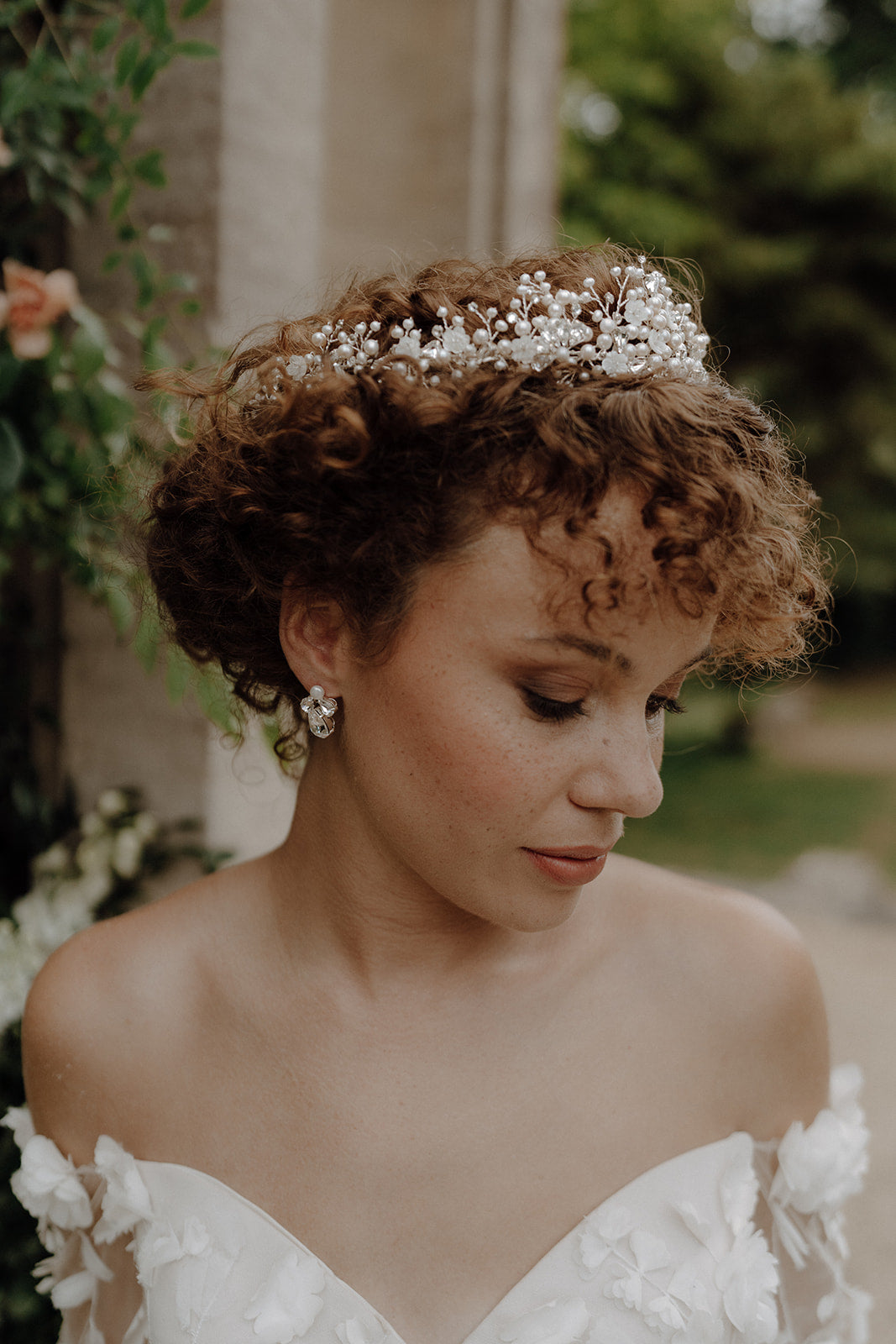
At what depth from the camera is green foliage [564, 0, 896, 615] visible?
10.1 m

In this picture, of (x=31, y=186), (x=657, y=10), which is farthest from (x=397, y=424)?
(x=657, y=10)

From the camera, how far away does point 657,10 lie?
905 cm

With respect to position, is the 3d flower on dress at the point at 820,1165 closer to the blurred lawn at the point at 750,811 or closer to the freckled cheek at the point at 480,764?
the freckled cheek at the point at 480,764

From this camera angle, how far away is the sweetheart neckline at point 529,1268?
1318 mm

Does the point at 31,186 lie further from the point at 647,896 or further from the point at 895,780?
the point at 895,780

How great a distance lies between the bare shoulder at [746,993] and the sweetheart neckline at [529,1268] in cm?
7

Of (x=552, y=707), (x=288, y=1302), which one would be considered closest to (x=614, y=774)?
Answer: (x=552, y=707)

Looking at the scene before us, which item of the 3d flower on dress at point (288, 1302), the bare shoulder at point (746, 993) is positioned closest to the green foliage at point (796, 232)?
the bare shoulder at point (746, 993)

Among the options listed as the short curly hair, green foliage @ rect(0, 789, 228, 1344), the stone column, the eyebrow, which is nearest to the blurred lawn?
the stone column

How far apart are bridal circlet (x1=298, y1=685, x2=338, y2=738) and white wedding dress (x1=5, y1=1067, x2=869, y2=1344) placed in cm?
64

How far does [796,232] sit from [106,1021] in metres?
11.4

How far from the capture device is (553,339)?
1148mm

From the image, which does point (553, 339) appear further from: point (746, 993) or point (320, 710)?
point (746, 993)

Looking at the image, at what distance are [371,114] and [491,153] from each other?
386 mm
